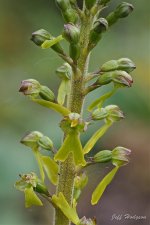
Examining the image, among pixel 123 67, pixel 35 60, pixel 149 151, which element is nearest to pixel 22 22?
pixel 35 60

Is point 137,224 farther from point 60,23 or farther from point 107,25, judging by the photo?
point 107,25

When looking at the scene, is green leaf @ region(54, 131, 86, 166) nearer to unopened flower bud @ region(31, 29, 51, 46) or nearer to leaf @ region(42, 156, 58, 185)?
leaf @ region(42, 156, 58, 185)

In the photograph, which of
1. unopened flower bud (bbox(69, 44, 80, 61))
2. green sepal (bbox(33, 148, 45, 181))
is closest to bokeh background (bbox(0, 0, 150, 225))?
green sepal (bbox(33, 148, 45, 181))

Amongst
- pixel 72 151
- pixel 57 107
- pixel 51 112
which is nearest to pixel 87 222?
pixel 72 151

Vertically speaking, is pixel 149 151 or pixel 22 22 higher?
pixel 22 22

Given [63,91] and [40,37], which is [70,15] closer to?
[40,37]

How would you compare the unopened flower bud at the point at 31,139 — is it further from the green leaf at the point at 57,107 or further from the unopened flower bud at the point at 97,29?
the unopened flower bud at the point at 97,29

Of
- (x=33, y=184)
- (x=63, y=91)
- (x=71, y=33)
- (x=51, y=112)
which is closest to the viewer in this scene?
(x=71, y=33)
